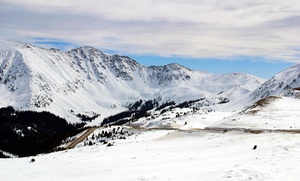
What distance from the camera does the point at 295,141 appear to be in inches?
1232

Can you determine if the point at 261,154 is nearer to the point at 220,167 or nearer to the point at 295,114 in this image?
the point at 220,167

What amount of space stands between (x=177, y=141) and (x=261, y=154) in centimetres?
1663

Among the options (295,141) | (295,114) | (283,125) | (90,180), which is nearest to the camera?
(90,180)

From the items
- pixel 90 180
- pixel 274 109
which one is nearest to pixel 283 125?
pixel 274 109

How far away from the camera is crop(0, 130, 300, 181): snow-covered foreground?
23.2 metres

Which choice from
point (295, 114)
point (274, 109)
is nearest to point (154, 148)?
point (295, 114)

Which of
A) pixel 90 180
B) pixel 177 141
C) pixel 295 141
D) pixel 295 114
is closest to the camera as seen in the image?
pixel 90 180

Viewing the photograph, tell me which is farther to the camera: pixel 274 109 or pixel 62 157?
pixel 274 109

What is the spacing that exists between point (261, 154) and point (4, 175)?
20.1 meters

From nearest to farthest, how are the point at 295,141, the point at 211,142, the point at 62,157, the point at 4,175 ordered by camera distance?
1. the point at 4,175
2. the point at 295,141
3. the point at 62,157
4. the point at 211,142

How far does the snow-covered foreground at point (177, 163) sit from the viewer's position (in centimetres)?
2317

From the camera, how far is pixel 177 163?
2800 centimetres

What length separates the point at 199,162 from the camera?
2758 centimetres

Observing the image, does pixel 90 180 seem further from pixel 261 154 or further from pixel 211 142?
pixel 211 142
